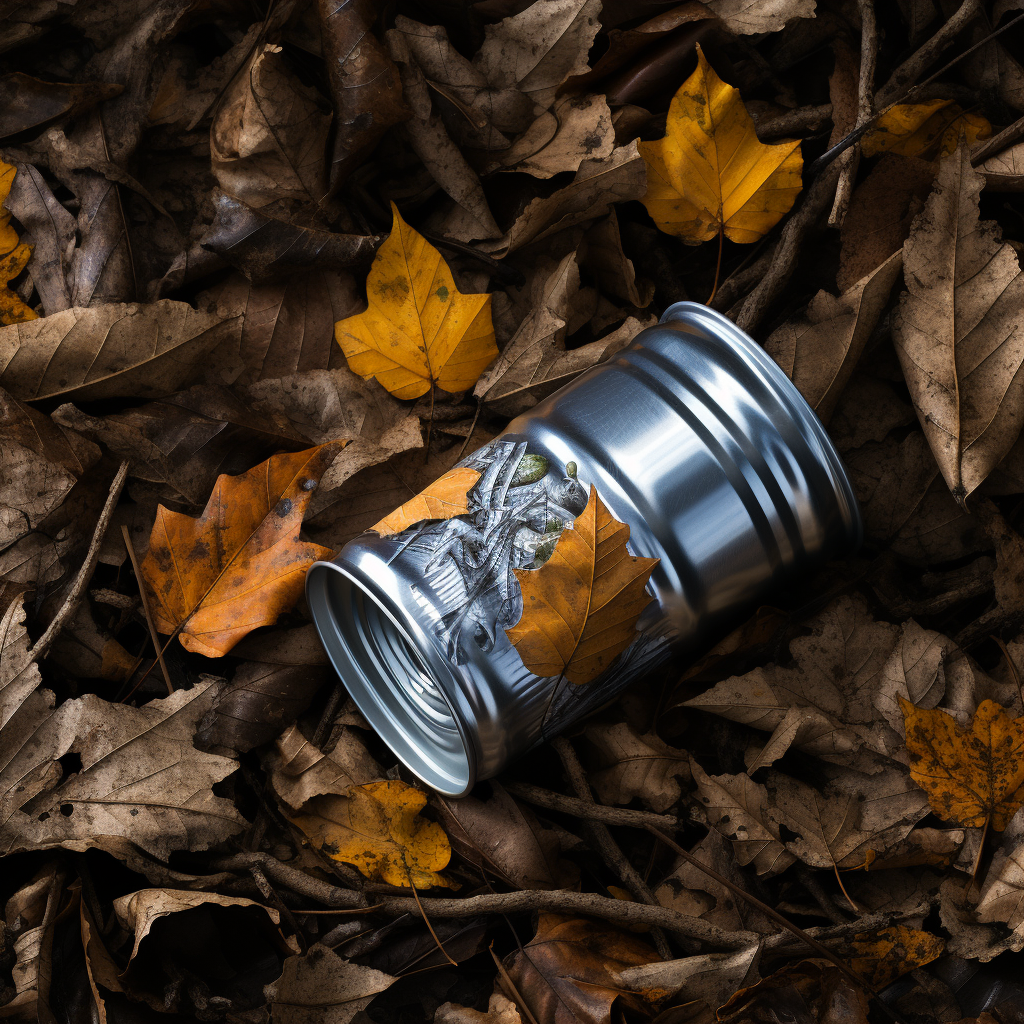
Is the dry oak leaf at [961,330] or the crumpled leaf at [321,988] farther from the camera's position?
the dry oak leaf at [961,330]

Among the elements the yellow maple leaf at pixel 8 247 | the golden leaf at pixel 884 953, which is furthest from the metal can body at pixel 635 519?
the yellow maple leaf at pixel 8 247

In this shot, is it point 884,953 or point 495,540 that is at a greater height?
point 495,540

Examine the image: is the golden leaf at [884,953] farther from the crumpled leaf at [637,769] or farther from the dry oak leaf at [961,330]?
the dry oak leaf at [961,330]

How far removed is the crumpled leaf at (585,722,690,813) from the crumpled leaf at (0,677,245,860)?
0.46m

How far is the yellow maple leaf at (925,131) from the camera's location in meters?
1.32

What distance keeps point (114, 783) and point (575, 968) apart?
0.58 metres

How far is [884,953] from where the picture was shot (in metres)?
1.08

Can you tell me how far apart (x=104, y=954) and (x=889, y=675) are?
3.26ft

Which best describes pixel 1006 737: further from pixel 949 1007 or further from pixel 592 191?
pixel 592 191

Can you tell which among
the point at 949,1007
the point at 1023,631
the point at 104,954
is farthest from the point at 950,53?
the point at 104,954

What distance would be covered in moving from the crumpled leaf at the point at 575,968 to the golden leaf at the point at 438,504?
0.49 metres

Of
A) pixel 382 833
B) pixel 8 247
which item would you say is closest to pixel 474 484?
pixel 382 833

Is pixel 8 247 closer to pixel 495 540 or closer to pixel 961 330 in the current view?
pixel 495 540

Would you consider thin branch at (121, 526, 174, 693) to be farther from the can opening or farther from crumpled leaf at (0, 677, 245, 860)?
the can opening
